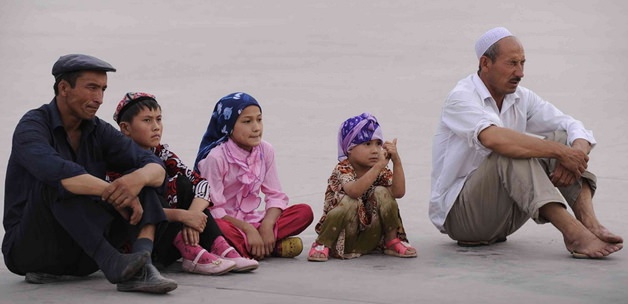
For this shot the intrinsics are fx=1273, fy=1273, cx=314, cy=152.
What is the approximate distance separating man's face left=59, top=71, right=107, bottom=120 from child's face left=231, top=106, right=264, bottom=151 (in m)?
0.93

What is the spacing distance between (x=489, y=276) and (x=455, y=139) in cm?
103

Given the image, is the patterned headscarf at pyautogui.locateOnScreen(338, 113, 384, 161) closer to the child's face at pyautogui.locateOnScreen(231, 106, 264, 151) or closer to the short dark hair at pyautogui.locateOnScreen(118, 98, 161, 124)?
the child's face at pyautogui.locateOnScreen(231, 106, 264, 151)

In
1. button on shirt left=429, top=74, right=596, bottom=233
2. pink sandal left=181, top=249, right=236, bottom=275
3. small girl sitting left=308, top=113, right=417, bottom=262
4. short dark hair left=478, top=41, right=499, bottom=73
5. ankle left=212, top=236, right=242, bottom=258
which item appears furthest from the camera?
short dark hair left=478, top=41, right=499, bottom=73

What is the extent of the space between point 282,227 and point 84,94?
4.41 feet

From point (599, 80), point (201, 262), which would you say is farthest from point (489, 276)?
point (599, 80)

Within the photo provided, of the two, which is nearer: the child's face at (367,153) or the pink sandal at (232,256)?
the pink sandal at (232,256)

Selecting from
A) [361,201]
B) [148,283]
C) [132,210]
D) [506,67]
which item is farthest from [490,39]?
[148,283]

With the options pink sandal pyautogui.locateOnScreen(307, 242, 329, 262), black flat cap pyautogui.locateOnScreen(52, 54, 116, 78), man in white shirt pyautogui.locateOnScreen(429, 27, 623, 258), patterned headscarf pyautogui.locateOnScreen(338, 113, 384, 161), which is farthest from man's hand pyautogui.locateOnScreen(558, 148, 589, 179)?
black flat cap pyautogui.locateOnScreen(52, 54, 116, 78)

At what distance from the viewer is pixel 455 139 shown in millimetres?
6715

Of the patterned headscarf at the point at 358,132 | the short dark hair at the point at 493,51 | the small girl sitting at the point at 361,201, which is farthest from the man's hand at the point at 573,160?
the patterned headscarf at the point at 358,132

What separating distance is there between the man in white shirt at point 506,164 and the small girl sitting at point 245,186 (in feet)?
2.73

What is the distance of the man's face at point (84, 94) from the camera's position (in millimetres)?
5574

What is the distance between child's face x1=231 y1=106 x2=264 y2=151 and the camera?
20.8 feet

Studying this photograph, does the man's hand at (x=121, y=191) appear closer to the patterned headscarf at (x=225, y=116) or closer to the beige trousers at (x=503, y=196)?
the patterned headscarf at (x=225, y=116)
